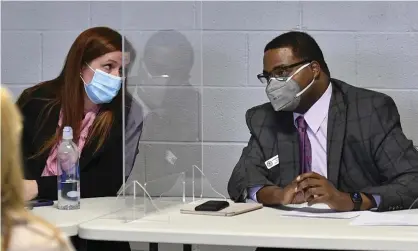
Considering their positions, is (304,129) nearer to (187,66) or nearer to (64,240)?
(187,66)

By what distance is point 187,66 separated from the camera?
9.00 ft

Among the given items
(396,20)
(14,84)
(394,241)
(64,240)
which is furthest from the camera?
(14,84)

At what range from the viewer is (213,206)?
96.8 inches

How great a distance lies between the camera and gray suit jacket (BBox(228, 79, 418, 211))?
2.78 meters

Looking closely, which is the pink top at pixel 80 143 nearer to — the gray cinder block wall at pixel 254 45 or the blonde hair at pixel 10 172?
the gray cinder block wall at pixel 254 45

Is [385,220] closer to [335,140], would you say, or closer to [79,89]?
[335,140]

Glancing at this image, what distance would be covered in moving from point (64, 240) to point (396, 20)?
2.41m

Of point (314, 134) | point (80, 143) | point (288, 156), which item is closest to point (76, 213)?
point (80, 143)

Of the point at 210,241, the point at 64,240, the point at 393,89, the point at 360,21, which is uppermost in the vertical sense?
the point at 360,21

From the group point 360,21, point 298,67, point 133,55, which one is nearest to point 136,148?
point 133,55

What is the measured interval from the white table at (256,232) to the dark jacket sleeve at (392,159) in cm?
36

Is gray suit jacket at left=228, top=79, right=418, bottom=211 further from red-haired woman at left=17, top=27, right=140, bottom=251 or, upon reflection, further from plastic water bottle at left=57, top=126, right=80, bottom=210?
plastic water bottle at left=57, top=126, right=80, bottom=210

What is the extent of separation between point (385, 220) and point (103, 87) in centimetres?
125

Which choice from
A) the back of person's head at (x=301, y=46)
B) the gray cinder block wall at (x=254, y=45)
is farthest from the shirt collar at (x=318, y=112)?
the gray cinder block wall at (x=254, y=45)
